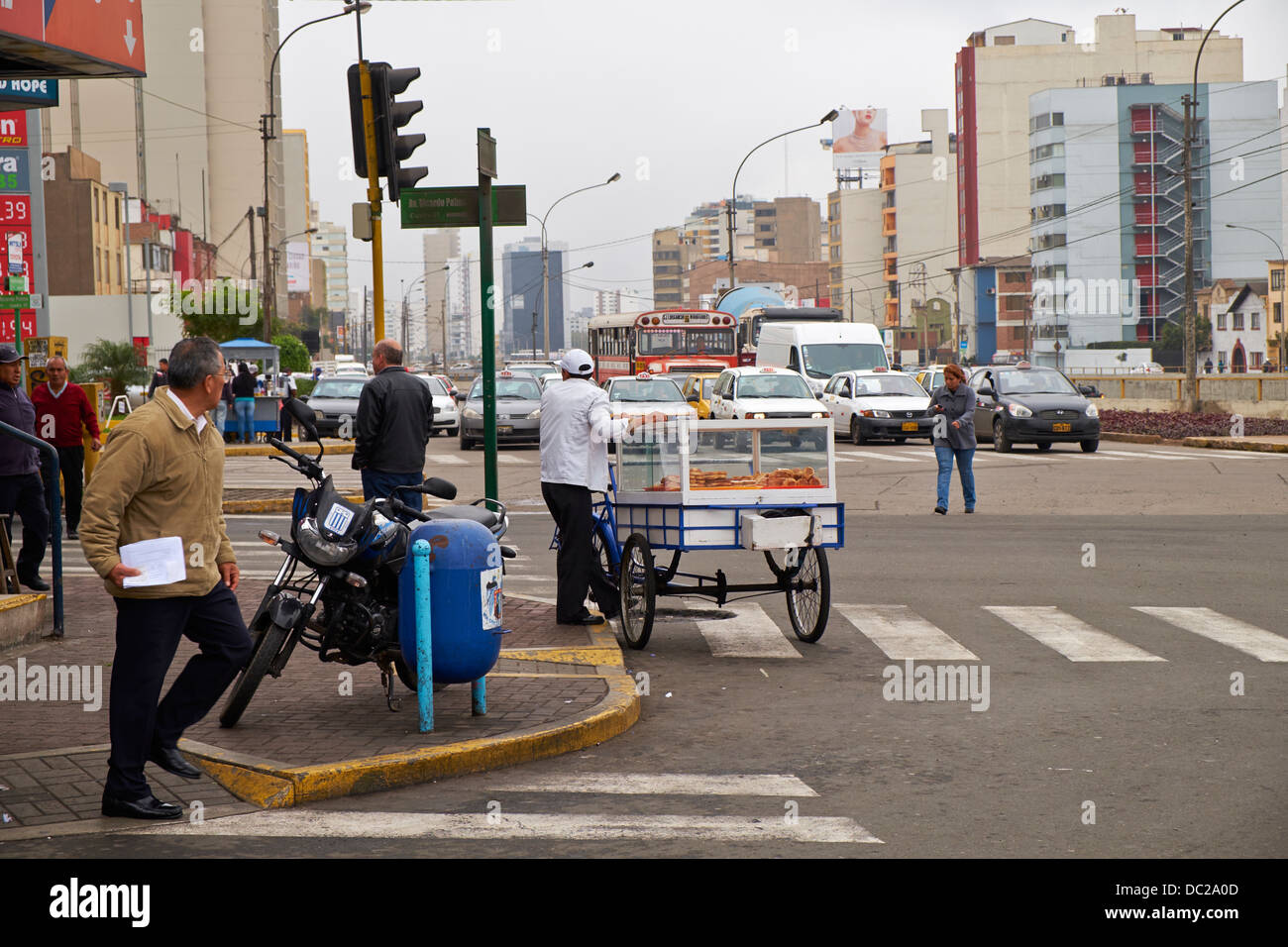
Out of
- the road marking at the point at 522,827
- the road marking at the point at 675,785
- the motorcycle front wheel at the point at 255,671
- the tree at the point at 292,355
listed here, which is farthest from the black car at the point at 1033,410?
the tree at the point at 292,355

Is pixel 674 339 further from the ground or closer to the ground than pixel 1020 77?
closer to the ground

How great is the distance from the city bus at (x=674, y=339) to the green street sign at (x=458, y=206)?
3132cm

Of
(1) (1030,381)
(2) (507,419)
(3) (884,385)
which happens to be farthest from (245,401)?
(1) (1030,381)

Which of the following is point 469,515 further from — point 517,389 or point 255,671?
point 517,389

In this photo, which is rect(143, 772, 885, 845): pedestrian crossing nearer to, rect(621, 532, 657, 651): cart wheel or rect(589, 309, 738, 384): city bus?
rect(621, 532, 657, 651): cart wheel

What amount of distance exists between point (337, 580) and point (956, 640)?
15.3 ft

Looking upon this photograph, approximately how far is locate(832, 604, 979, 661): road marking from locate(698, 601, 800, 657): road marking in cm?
61

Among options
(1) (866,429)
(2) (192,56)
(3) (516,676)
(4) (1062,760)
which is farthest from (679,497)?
(2) (192,56)

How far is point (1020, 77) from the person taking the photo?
14112 cm

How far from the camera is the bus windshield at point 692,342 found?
43844mm

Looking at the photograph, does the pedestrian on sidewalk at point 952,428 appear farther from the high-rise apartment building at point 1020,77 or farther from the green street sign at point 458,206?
the high-rise apartment building at point 1020,77

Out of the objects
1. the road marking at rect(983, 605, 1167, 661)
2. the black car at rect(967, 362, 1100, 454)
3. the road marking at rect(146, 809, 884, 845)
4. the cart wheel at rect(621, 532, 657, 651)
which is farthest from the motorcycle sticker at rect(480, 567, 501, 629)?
the black car at rect(967, 362, 1100, 454)

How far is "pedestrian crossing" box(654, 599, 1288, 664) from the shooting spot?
968 cm
